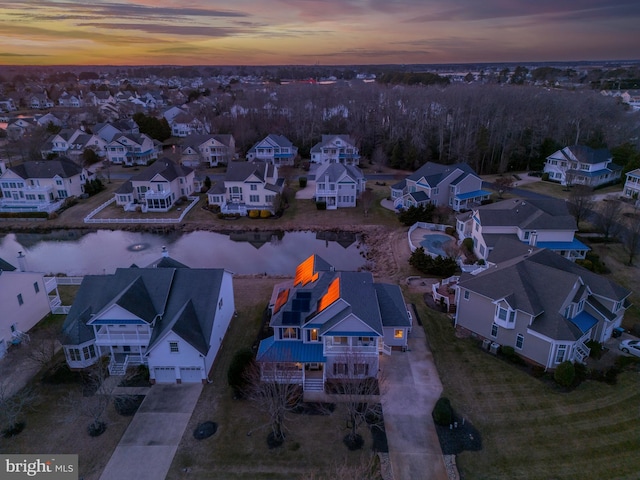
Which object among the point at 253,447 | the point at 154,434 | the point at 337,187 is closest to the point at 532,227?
the point at 337,187

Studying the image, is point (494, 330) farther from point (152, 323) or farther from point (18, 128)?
point (18, 128)

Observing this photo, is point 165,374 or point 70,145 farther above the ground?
point 70,145

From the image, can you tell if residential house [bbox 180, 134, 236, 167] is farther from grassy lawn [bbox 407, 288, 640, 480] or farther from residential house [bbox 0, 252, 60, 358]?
grassy lawn [bbox 407, 288, 640, 480]

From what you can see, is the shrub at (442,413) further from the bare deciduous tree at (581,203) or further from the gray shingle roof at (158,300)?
the bare deciduous tree at (581,203)

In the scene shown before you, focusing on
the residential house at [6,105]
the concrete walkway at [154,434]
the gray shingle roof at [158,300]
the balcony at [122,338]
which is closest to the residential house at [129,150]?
the gray shingle roof at [158,300]

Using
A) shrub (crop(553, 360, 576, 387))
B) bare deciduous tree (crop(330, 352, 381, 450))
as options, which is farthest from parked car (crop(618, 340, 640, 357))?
bare deciduous tree (crop(330, 352, 381, 450))
